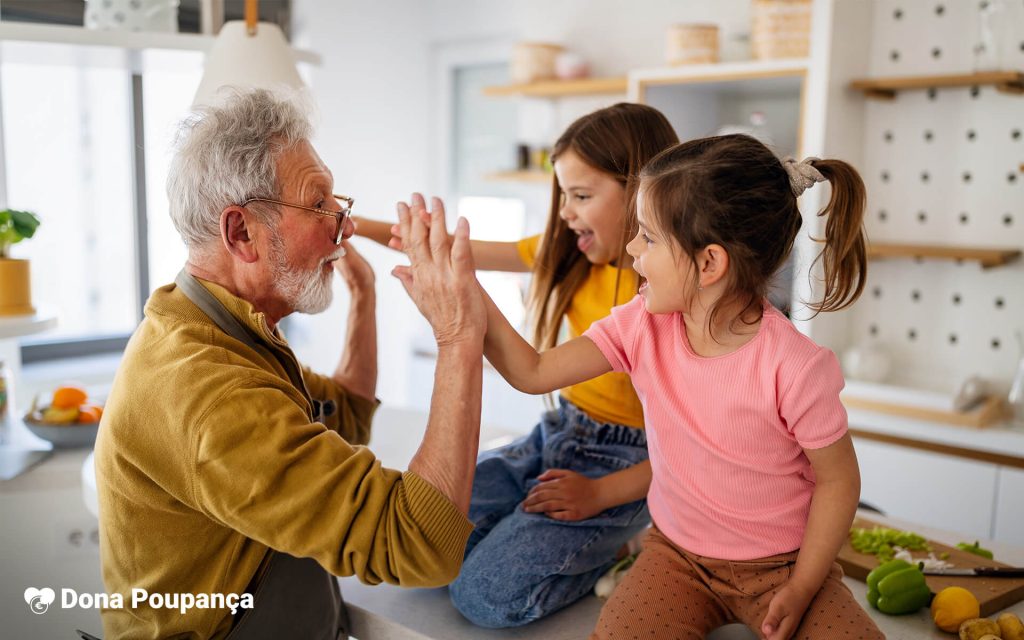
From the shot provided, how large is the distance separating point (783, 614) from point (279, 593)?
0.71m

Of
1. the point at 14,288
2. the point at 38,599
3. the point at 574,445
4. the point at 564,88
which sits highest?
the point at 564,88

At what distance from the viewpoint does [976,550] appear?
1592 mm

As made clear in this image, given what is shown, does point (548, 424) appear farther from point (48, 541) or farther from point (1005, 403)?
point (1005, 403)

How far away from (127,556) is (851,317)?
264 cm

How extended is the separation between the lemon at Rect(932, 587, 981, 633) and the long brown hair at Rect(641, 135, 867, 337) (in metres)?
0.50

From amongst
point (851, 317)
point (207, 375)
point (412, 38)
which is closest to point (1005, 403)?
point (851, 317)

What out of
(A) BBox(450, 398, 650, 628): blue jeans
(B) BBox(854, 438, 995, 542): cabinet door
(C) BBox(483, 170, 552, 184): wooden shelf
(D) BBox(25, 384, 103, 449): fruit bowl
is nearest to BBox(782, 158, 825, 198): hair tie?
(A) BBox(450, 398, 650, 628): blue jeans

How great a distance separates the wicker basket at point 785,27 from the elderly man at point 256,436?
6.38ft

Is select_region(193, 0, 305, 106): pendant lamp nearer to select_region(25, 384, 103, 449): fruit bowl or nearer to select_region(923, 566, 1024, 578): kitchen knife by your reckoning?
select_region(25, 384, 103, 449): fruit bowl

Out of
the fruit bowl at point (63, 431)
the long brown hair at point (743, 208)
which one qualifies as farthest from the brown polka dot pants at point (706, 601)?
the fruit bowl at point (63, 431)

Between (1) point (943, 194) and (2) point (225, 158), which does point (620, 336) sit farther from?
(1) point (943, 194)

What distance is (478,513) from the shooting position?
1.62m

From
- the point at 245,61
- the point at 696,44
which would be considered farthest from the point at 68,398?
→ the point at 696,44

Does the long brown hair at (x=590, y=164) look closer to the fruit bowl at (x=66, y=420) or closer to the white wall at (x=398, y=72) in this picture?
the fruit bowl at (x=66, y=420)
